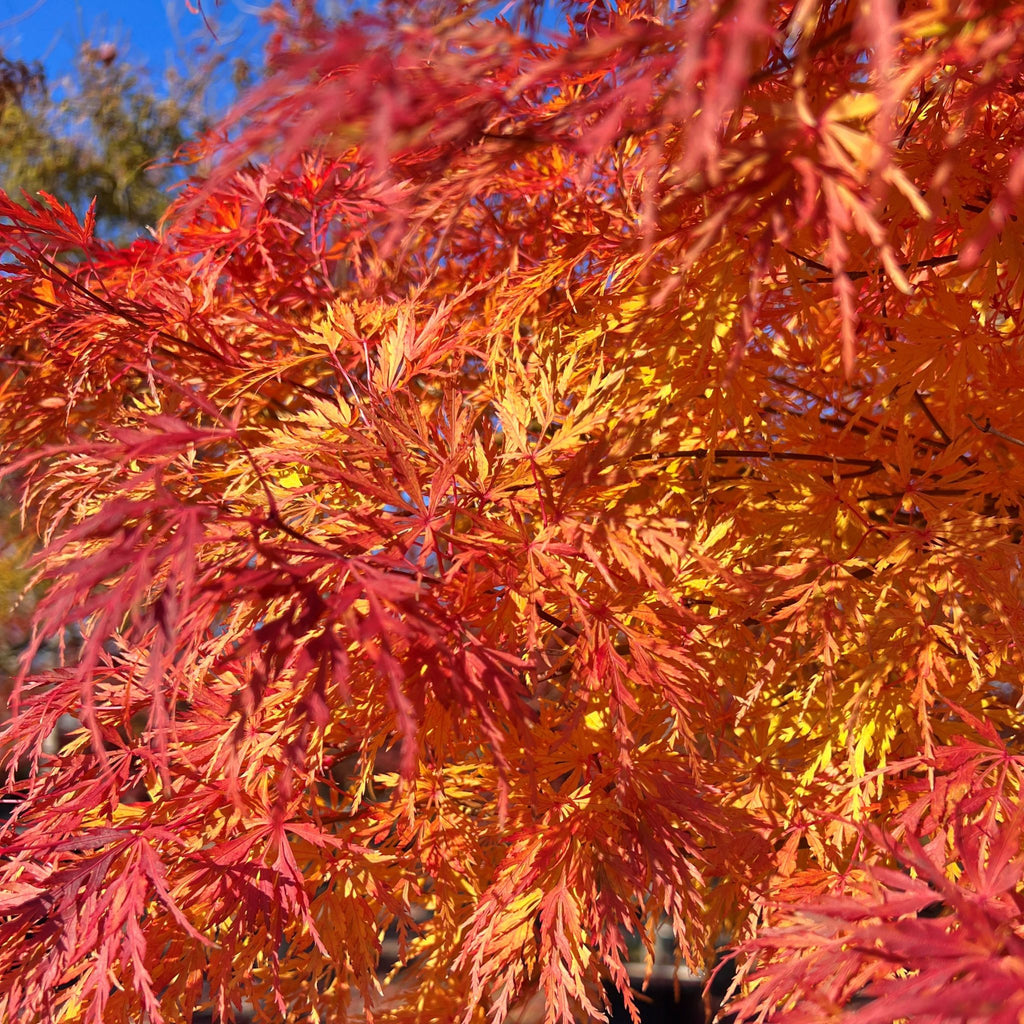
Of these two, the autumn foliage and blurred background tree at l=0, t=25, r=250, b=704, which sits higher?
blurred background tree at l=0, t=25, r=250, b=704

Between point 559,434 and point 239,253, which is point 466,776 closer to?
point 559,434

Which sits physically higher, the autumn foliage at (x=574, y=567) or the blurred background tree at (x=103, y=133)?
the blurred background tree at (x=103, y=133)

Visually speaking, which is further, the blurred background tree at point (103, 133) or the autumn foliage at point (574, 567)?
the blurred background tree at point (103, 133)

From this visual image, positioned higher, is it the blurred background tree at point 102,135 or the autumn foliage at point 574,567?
the blurred background tree at point 102,135

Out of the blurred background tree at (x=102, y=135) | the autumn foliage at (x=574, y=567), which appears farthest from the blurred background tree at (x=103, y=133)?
the autumn foliage at (x=574, y=567)

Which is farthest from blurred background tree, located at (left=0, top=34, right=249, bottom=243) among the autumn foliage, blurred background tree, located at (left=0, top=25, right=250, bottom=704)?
the autumn foliage

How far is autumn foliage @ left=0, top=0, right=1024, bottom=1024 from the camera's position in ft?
2.44

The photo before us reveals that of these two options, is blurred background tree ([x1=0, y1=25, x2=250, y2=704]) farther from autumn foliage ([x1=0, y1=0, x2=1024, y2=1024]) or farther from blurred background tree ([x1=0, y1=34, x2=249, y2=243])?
autumn foliage ([x1=0, y1=0, x2=1024, y2=1024])

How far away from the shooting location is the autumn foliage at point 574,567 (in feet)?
2.44

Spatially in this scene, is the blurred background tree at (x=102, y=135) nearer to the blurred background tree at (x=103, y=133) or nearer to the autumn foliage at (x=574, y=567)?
the blurred background tree at (x=103, y=133)

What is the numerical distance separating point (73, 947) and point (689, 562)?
916 millimetres

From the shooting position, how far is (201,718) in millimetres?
1250

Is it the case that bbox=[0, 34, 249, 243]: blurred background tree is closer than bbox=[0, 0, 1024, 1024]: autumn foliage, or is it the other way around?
bbox=[0, 0, 1024, 1024]: autumn foliage

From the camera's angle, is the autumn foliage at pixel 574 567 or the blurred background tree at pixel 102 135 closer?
the autumn foliage at pixel 574 567
